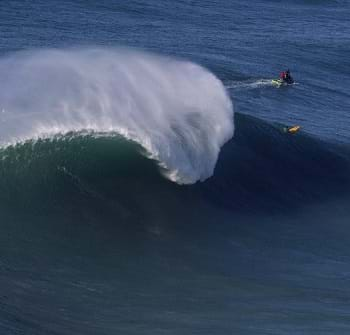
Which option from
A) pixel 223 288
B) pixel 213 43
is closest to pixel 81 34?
pixel 213 43

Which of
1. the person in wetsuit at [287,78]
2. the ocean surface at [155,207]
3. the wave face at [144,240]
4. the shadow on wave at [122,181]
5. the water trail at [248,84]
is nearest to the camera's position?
the wave face at [144,240]

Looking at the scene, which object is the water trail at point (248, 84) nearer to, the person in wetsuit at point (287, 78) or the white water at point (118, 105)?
the person in wetsuit at point (287, 78)

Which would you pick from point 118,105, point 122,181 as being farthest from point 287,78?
point 122,181

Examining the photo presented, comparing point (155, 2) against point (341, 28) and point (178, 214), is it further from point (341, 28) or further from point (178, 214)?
point (178, 214)

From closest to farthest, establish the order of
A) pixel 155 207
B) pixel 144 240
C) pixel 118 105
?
pixel 144 240
pixel 155 207
pixel 118 105

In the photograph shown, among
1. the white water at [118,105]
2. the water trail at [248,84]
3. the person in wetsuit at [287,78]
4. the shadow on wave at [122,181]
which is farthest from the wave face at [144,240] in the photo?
the person in wetsuit at [287,78]

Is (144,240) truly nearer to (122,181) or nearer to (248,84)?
(122,181)

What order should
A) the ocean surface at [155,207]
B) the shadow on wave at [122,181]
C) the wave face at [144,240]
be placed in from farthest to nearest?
the shadow on wave at [122,181] < the ocean surface at [155,207] < the wave face at [144,240]

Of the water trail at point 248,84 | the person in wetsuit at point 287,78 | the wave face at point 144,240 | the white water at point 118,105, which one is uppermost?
the person in wetsuit at point 287,78
